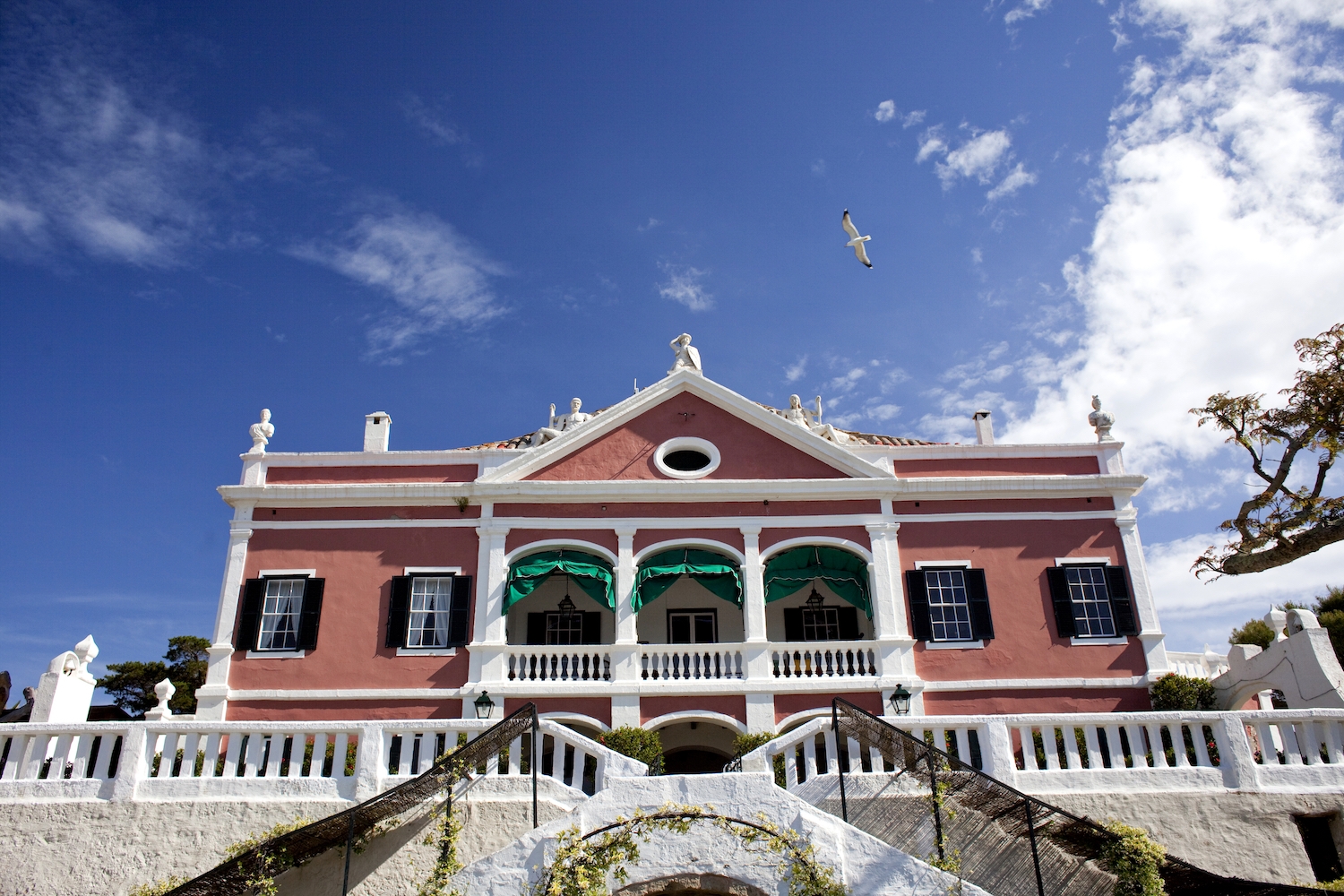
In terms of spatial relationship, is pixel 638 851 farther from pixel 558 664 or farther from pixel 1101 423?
pixel 1101 423

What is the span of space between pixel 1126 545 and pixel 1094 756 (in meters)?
8.46

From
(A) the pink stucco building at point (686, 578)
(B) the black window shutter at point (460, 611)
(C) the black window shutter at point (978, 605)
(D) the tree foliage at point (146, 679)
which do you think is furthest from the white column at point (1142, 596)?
(D) the tree foliage at point (146, 679)

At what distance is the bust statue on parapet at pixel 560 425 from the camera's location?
69.8 ft

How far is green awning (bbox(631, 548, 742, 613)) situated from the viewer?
19.4 meters

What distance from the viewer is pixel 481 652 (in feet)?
61.9

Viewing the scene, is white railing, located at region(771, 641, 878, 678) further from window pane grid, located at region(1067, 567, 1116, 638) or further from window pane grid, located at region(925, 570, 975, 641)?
window pane grid, located at region(1067, 567, 1116, 638)

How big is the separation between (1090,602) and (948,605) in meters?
2.79

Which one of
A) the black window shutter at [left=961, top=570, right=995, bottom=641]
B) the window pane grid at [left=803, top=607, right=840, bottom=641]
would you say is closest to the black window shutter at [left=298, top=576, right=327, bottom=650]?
the window pane grid at [left=803, top=607, right=840, bottom=641]

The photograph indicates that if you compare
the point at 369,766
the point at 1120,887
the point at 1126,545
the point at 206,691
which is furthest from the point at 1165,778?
the point at 206,691

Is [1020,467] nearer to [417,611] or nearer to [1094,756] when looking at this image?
[1094,756]

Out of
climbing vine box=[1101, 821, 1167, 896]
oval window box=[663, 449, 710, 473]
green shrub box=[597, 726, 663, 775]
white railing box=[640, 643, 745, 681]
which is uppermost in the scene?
oval window box=[663, 449, 710, 473]

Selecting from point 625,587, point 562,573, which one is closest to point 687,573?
point 625,587

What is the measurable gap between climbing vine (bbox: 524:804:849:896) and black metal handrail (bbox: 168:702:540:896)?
0.78 metres

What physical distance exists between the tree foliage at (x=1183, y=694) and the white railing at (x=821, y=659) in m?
5.13
